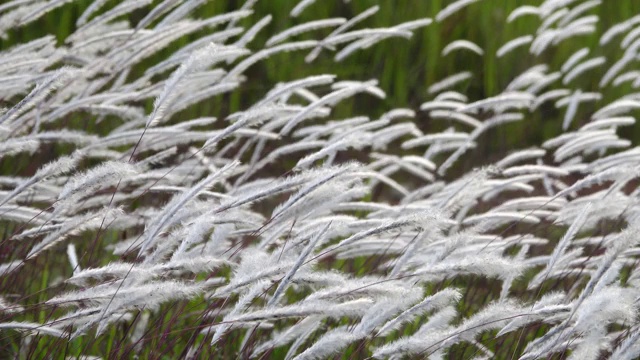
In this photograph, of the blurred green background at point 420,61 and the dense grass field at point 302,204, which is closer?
the dense grass field at point 302,204

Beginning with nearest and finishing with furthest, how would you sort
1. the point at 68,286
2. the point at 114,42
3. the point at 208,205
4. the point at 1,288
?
the point at 208,205 < the point at 1,288 < the point at 68,286 < the point at 114,42

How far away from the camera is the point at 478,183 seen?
1.97 meters

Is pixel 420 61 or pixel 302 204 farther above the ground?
pixel 302 204

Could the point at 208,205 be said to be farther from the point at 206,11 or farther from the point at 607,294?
the point at 206,11

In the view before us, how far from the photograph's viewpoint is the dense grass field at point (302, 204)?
1.53 m

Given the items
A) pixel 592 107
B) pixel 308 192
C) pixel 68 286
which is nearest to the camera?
pixel 308 192

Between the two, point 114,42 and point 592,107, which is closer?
point 114,42

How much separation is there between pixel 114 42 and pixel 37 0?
1.06ft

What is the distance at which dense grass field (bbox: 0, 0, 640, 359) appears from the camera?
1.53m

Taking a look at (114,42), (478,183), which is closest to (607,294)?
(478,183)

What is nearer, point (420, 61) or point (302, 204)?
point (302, 204)

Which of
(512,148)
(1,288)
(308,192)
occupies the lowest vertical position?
(512,148)

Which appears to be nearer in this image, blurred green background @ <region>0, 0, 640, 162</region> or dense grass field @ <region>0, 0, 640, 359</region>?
dense grass field @ <region>0, 0, 640, 359</region>

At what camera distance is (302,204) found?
164 cm
